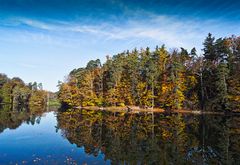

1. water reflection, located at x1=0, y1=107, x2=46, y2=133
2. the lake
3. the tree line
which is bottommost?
the lake

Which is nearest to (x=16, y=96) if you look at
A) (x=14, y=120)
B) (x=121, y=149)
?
(x=14, y=120)

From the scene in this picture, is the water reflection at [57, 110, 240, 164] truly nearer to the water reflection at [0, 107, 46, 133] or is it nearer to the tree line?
the water reflection at [0, 107, 46, 133]

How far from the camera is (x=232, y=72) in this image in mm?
56188

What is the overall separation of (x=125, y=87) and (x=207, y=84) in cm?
2295

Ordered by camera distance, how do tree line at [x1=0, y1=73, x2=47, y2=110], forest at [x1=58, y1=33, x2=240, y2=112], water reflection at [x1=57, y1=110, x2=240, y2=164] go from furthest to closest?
tree line at [x1=0, y1=73, x2=47, y2=110] → forest at [x1=58, y1=33, x2=240, y2=112] → water reflection at [x1=57, y1=110, x2=240, y2=164]

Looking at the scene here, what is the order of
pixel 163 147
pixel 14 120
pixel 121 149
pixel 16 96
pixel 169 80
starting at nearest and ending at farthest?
pixel 121 149
pixel 163 147
pixel 14 120
pixel 169 80
pixel 16 96

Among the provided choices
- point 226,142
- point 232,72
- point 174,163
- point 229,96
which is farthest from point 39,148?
point 232,72

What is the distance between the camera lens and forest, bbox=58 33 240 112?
55.4 m

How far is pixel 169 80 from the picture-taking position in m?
64.4

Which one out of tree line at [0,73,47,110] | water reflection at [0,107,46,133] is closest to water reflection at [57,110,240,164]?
water reflection at [0,107,46,133]

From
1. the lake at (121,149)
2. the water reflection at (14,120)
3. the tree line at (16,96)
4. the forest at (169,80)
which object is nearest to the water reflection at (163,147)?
the lake at (121,149)

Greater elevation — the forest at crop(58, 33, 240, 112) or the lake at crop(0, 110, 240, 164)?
the forest at crop(58, 33, 240, 112)

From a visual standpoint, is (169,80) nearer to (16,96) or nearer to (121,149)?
(121,149)

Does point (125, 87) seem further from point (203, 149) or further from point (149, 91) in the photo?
point (203, 149)
